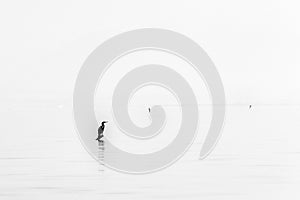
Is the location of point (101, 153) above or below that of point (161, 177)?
above

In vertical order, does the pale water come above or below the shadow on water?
below

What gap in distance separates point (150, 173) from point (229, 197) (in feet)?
23.9

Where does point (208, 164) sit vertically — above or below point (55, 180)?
above

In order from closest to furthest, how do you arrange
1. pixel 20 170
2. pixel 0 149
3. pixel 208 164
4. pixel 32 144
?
pixel 20 170 < pixel 208 164 < pixel 0 149 < pixel 32 144

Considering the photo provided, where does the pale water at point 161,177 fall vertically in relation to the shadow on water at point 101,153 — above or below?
below

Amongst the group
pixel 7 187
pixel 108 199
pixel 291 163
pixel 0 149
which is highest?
pixel 0 149

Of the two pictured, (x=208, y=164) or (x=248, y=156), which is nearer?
(x=208, y=164)

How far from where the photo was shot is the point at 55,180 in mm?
27172

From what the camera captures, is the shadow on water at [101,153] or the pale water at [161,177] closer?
the pale water at [161,177]

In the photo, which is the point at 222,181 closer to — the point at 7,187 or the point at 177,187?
the point at 177,187

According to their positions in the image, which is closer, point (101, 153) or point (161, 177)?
point (161, 177)

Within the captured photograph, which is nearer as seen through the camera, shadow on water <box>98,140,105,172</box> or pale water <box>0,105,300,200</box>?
pale water <box>0,105,300,200</box>

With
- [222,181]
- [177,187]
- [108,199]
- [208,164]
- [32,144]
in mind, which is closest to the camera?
[108,199]

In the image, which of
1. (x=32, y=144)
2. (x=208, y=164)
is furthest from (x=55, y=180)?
(x=32, y=144)
